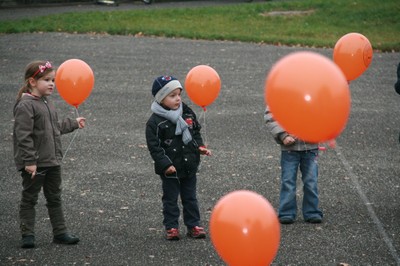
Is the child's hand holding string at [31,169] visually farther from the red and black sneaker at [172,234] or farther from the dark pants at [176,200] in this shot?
the red and black sneaker at [172,234]

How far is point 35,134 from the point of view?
22.4ft

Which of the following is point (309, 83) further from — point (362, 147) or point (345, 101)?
point (362, 147)

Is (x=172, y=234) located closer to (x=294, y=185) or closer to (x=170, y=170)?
(x=170, y=170)

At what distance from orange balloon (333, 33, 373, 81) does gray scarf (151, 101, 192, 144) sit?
7.18 ft

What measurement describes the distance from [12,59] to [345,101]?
12949mm

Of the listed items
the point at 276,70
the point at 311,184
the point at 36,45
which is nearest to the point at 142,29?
the point at 36,45

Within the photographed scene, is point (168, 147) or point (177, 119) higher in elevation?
point (177, 119)

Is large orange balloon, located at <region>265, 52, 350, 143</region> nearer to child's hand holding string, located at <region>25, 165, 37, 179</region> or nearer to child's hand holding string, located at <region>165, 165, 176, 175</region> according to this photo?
child's hand holding string, located at <region>165, 165, 176, 175</region>

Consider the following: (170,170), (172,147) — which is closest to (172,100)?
(172,147)

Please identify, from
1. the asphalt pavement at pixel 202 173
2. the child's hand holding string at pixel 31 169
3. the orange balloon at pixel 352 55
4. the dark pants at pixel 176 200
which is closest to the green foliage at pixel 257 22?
the asphalt pavement at pixel 202 173

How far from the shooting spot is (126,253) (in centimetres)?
675

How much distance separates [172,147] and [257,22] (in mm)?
14582

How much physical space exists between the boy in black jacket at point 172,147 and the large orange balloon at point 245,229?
2.20 m

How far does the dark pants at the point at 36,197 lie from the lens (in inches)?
271
